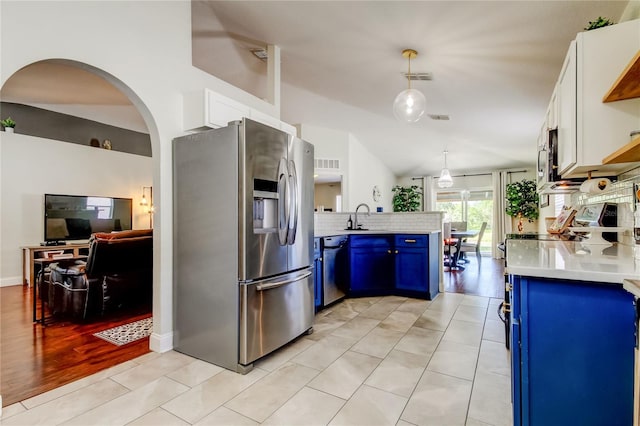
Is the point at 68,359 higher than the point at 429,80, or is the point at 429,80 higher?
the point at 429,80

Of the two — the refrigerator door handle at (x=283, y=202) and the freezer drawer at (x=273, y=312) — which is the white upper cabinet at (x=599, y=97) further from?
the freezer drawer at (x=273, y=312)

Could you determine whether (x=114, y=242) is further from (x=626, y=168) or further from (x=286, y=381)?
(x=626, y=168)

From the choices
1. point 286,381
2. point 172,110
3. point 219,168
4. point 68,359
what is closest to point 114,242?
point 68,359

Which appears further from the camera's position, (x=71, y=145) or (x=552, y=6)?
(x=71, y=145)

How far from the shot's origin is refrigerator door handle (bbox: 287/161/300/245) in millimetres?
2574

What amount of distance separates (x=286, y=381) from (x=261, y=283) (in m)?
0.68

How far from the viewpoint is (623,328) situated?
3.49 ft

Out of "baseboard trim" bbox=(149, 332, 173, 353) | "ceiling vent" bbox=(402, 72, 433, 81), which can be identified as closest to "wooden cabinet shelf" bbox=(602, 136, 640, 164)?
"ceiling vent" bbox=(402, 72, 433, 81)

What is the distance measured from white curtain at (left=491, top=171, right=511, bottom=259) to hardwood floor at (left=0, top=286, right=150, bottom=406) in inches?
340

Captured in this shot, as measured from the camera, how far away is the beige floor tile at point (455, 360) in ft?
7.10

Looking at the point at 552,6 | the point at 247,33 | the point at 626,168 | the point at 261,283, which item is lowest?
the point at 261,283

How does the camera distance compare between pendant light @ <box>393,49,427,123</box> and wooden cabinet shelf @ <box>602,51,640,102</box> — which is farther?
pendant light @ <box>393,49,427,123</box>

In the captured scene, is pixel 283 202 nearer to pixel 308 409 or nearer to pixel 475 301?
pixel 308 409

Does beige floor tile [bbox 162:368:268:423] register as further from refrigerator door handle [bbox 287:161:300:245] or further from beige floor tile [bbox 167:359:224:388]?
refrigerator door handle [bbox 287:161:300:245]
